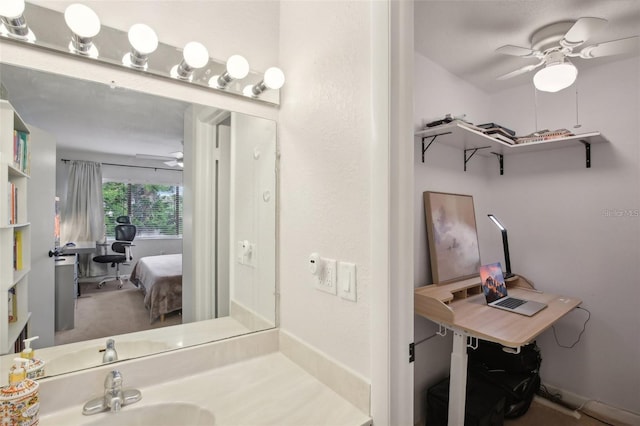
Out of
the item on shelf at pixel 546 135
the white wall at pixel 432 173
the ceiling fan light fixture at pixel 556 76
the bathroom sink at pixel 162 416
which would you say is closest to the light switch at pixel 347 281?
the bathroom sink at pixel 162 416

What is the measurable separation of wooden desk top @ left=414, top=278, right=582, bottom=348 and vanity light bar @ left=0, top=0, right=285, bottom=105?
4.45 feet

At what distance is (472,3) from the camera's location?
1.54m

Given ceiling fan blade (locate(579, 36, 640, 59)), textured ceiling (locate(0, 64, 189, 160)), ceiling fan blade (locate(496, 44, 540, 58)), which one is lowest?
textured ceiling (locate(0, 64, 189, 160))

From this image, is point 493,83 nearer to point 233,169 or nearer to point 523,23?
point 523,23

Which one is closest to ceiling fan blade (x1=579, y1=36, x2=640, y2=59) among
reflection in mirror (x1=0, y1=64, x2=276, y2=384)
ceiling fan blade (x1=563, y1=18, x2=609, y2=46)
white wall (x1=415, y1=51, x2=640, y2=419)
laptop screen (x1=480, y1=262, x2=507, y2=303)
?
ceiling fan blade (x1=563, y1=18, x2=609, y2=46)

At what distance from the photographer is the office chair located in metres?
1.12

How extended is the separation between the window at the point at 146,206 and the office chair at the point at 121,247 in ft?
0.05

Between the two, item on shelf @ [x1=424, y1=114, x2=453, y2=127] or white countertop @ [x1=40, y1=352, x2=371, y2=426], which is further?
item on shelf @ [x1=424, y1=114, x2=453, y2=127]

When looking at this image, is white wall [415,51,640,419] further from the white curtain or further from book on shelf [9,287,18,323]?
book on shelf [9,287,18,323]

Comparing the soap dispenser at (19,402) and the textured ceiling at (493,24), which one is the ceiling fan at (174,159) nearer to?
the soap dispenser at (19,402)

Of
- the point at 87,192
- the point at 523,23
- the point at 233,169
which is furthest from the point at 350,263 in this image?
the point at 523,23

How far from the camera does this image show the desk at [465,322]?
1491mm

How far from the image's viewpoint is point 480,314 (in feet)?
5.72

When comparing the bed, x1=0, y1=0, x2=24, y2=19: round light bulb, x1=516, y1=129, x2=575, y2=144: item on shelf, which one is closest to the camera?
x1=0, y1=0, x2=24, y2=19: round light bulb
